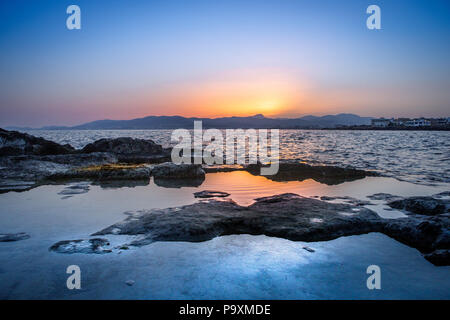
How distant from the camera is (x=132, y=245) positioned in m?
4.43

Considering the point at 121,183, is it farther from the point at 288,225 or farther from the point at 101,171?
the point at 288,225

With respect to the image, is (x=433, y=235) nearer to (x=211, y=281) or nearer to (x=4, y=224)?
(x=211, y=281)

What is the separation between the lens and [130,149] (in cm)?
1970

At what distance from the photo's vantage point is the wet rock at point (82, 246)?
13.9 feet

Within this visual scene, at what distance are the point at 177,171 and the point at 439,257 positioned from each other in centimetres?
944

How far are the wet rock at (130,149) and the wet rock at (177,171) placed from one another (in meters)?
5.85

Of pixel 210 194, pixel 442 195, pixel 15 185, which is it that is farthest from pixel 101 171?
pixel 442 195

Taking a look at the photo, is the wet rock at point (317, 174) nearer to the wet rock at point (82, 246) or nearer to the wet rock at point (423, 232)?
the wet rock at point (423, 232)

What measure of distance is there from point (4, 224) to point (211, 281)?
4869mm

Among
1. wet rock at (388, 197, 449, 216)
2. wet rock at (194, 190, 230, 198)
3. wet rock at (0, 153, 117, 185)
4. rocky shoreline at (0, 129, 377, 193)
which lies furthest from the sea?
wet rock at (0, 153, 117, 185)

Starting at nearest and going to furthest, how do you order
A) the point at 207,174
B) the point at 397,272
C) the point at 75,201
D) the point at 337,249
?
the point at 397,272 < the point at 337,249 < the point at 75,201 < the point at 207,174

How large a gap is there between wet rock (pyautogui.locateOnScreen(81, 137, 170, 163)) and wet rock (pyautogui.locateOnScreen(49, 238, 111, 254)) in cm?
1302
